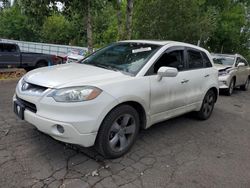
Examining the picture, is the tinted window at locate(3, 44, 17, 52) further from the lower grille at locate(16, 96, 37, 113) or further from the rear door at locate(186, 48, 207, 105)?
the rear door at locate(186, 48, 207, 105)

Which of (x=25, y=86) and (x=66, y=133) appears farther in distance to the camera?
(x=25, y=86)

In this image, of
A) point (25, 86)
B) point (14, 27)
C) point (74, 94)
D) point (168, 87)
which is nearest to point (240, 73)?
point (168, 87)

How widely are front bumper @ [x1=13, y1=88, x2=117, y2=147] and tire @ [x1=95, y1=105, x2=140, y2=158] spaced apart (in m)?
0.13

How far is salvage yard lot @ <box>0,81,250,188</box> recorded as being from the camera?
3.21 metres

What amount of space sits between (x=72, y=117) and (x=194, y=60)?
3076 mm

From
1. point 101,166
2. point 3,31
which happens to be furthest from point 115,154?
point 3,31

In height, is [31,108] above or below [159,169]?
above

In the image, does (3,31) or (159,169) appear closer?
(159,169)

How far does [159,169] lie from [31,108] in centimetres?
190

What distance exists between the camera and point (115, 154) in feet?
12.2

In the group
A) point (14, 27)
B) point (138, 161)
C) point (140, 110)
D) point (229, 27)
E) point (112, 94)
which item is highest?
point (14, 27)

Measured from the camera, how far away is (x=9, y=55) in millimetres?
11539

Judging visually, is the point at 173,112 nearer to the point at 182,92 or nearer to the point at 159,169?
the point at 182,92

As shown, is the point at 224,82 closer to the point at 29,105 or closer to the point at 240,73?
the point at 240,73
